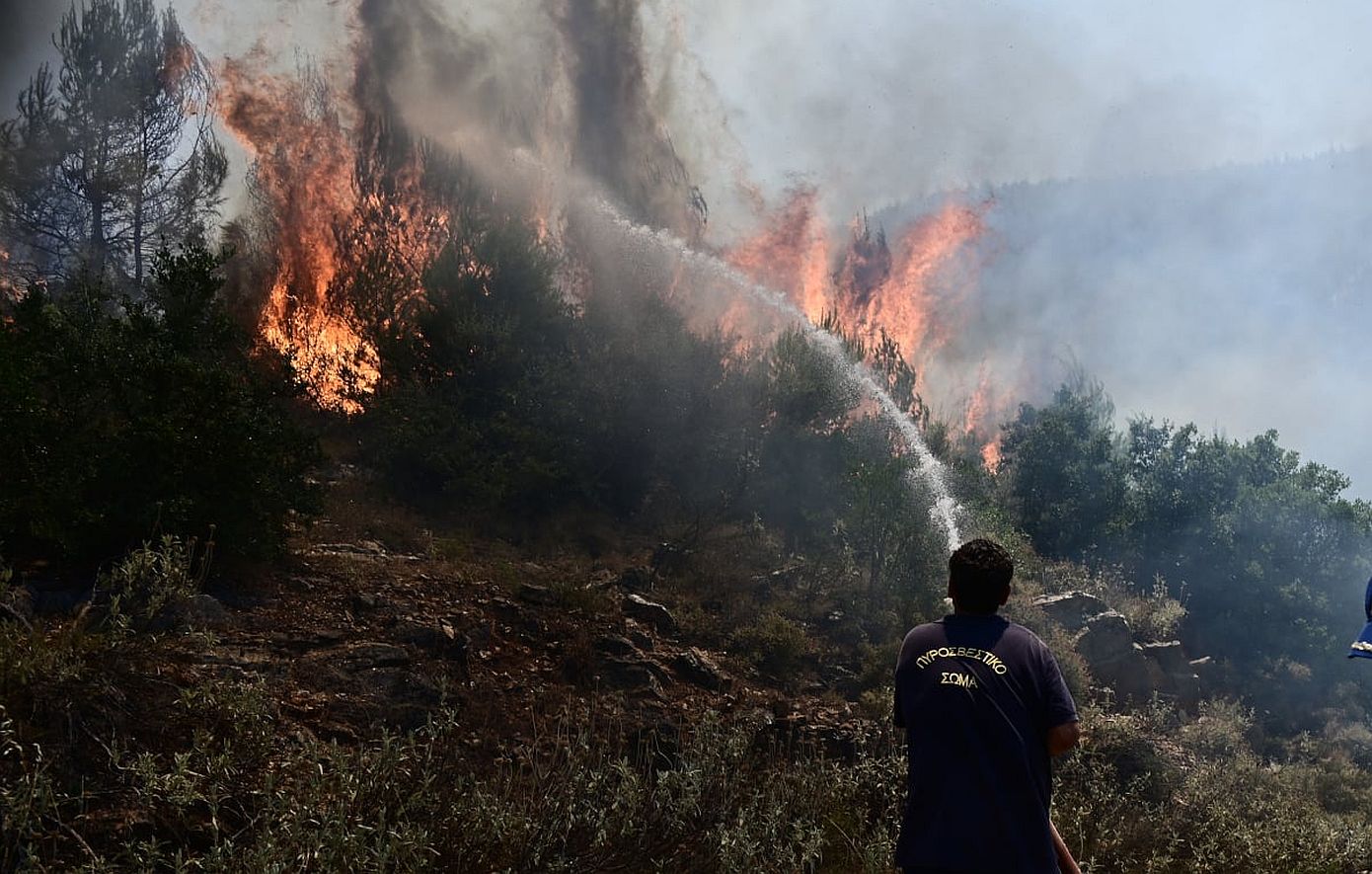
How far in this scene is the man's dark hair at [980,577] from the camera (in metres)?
3.29

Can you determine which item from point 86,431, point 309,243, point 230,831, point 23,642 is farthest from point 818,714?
point 309,243

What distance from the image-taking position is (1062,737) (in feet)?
10.0

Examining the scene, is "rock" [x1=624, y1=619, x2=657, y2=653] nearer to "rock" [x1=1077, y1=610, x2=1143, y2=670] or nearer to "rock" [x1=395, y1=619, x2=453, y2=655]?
"rock" [x1=395, y1=619, x2=453, y2=655]

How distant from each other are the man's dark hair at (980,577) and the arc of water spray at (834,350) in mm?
14592

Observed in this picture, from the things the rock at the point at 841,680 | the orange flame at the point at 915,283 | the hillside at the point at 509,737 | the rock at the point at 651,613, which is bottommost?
the hillside at the point at 509,737

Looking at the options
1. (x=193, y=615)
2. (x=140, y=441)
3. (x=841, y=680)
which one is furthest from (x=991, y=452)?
(x=193, y=615)

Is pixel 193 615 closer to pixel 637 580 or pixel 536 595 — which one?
pixel 536 595

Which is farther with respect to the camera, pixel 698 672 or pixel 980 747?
pixel 698 672

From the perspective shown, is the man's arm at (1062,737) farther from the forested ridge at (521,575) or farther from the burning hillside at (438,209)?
the burning hillside at (438,209)

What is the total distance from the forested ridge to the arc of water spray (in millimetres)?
743

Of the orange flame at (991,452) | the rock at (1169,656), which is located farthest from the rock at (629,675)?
the orange flame at (991,452)

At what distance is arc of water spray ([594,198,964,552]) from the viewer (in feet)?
62.5

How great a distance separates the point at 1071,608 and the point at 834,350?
9.43m

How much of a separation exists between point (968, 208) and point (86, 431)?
127 feet
